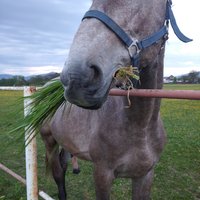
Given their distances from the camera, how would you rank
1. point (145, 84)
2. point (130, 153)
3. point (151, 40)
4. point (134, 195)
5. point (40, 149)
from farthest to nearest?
1. point (40, 149)
2. point (134, 195)
3. point (130, 153)
4. point (145, 84)
5. point (151, 40)

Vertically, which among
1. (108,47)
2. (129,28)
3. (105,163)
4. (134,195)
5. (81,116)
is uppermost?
(129,28)

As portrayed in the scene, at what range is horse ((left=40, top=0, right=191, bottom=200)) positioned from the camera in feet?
5.15

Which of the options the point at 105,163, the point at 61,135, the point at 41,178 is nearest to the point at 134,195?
the point at 105,163

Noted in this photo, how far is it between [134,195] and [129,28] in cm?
169

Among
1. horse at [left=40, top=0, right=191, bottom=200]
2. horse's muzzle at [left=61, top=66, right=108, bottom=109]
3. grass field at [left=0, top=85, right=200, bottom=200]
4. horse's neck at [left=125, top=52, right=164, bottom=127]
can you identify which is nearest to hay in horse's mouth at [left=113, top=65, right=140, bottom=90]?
horse at [left=40, top=0, right=191, bottom=200]

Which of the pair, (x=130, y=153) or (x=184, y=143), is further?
(x=184, y=143)

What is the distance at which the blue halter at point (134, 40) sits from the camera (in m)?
1.68

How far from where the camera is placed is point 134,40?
5.87 ft

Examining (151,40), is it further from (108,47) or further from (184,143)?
(184,143)

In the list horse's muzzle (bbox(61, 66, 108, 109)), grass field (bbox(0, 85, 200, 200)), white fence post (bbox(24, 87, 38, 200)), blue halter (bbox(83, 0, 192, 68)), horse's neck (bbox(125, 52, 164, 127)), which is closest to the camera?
horse's muzzle (bbox(61, 66, 108, 109))

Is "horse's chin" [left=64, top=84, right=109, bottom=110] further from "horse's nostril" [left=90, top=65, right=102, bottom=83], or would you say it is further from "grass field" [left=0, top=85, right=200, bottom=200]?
"grass field" [left=0, top=85, right=200, bottom=200]

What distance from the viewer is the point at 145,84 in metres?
2.30

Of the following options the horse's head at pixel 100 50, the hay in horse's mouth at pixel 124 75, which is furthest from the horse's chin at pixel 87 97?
the hay in horse's mouth at pixel 124 75

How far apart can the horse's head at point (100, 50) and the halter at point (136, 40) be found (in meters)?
0.02
